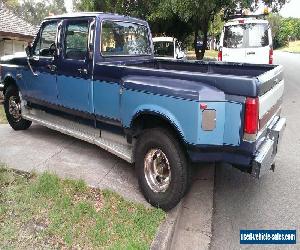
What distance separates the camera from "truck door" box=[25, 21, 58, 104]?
6074 millimetres

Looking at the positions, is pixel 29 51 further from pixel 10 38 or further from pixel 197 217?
pixel 10 38

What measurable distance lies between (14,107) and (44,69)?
151 cm

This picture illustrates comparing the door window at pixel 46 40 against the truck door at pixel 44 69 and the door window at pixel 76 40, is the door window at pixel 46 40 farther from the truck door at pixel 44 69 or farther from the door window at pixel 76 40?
the door window at pixel 76 40

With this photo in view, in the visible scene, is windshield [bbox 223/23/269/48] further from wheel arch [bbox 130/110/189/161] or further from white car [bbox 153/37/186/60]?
wheel arch [bbox 130/110/189/161]

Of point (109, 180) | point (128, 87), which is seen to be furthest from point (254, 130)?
point (109, 180)

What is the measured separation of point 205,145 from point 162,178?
900 mm

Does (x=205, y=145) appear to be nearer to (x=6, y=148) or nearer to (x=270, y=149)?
(x=270, y=149)

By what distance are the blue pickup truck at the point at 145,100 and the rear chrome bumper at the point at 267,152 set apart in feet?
0.04

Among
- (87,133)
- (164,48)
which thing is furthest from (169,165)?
(164,48)

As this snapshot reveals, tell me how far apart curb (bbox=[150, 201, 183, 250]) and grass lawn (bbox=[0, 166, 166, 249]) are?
0.18 ft

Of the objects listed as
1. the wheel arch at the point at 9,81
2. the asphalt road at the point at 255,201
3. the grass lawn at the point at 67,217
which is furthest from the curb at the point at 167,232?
the wheel arch at the point at 9,81

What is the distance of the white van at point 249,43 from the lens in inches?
492

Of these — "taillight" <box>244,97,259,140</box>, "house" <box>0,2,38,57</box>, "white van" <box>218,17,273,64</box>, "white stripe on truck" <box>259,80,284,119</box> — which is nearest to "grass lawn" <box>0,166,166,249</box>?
"taillight" <box>244,97,259,140</box>

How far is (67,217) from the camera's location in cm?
412
